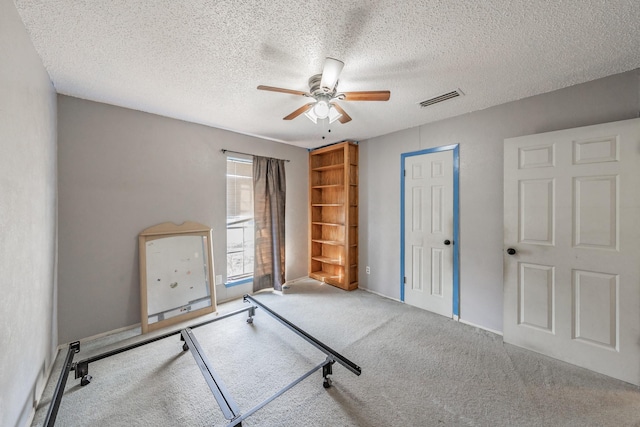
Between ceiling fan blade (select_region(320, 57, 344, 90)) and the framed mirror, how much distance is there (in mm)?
2428

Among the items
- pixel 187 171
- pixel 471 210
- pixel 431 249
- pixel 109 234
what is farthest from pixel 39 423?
pixel 471 210

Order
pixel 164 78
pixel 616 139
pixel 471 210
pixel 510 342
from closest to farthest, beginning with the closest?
pixel 616 139 < pixel 164 78 < pixel 510 342 < pixel 471 210

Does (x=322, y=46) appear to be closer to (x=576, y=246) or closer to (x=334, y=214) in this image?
(x=576, y=246)

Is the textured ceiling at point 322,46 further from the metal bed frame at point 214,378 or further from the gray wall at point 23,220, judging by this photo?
the metal bed frame at point 214,378

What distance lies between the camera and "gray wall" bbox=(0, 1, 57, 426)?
119 cm

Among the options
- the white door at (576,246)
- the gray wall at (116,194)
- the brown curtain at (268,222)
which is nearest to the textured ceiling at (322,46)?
the gray wall at (116,194)

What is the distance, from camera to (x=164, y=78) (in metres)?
2.01

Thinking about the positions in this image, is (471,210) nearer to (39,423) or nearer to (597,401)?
(597,401)

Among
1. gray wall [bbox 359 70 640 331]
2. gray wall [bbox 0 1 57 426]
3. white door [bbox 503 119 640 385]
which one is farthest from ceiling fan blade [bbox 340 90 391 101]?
gray wall [bbox 0 1 57 426]

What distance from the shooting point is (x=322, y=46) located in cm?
159

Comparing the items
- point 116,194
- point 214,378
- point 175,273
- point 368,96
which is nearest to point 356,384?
point 214,378

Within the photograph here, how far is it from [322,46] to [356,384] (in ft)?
8.21

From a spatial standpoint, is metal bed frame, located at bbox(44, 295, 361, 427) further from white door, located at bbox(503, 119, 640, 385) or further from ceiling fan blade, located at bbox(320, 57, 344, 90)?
ceiling fan blade, located at bbox(320, 57, 344, 90)

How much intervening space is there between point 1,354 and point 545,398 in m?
3.30
